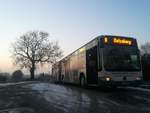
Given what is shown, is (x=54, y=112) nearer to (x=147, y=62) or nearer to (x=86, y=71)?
(x=86, y=71)

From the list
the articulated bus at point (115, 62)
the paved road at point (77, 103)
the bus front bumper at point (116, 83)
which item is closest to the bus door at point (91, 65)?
the articulated bus at point (115, 62)

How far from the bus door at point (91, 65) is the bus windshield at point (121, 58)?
117 cm

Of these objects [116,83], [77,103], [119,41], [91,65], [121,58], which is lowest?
[77,103]

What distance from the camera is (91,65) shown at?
17219 millimetres

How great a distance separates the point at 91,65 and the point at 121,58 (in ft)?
7.96

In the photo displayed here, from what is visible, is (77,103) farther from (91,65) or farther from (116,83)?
(91,65)

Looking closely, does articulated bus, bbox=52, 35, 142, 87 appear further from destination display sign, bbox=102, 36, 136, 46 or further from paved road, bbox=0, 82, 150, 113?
paved road, bbox=0, 82, 150, 113

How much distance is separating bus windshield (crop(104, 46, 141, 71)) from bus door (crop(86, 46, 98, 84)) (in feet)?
3.84

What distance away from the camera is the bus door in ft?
53.7

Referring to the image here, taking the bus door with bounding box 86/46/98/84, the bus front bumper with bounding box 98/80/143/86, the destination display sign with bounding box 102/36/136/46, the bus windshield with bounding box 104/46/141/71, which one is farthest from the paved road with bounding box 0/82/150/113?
the destination display sign with bounding box 102/36/136/46

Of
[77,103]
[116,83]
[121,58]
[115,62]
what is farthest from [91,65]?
[77,103]

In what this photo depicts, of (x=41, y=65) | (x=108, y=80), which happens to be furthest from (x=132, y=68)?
(x=41, y=65)

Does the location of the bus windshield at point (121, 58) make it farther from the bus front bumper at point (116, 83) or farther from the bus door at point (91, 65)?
the bus door at point (91, 65)

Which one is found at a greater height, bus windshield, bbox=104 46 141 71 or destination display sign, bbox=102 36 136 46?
destination display sign, bbox=102 36 136 46
